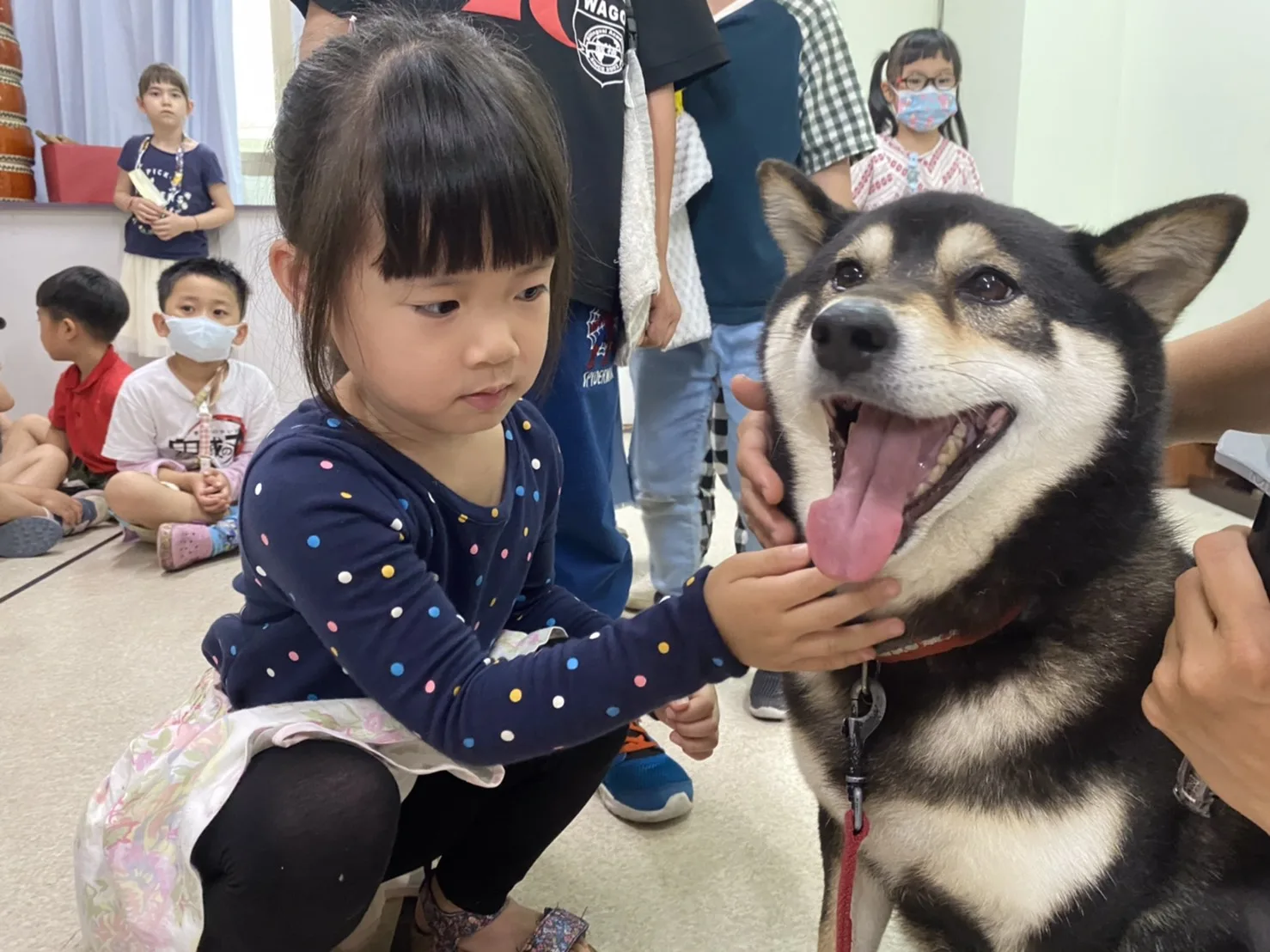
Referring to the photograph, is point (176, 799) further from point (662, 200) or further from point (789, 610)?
point (662, 200)

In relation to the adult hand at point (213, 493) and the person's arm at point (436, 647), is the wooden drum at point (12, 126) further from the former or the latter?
the person's arm at point (436, 647)

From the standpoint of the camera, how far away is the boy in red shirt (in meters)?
2.97

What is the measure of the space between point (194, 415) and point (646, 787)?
6.77 feet

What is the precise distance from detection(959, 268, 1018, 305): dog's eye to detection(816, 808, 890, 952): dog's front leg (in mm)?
513

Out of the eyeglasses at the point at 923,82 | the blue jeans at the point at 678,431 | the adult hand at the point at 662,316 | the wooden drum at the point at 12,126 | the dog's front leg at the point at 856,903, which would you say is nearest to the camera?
the dog's front leg at the point at 856,903

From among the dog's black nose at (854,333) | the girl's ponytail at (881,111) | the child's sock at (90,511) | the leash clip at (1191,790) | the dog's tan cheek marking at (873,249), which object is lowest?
the child's sock at (90,511)

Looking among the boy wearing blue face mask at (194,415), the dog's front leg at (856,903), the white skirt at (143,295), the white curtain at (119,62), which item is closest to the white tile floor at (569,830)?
the dog's front leg at (856,903)

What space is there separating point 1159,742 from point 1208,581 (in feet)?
0.57

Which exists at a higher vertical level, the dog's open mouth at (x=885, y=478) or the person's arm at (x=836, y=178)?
the person's arm at (x=836, y=178)

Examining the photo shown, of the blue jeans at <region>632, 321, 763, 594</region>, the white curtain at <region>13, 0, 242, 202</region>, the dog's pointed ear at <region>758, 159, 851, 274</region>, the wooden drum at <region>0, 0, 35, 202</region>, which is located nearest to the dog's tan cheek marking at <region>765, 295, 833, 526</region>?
the dog's pointed ear at <region>758, 159, 851, 274</region>

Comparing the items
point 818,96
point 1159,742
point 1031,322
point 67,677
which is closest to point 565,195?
point 1031,322

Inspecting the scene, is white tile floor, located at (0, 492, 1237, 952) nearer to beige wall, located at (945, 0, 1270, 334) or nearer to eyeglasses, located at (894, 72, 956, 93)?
eyeglasses, located at (894, 72, 956, 93)

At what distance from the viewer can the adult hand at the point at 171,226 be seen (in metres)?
3.61

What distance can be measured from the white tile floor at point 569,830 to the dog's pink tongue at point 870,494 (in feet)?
1.11
